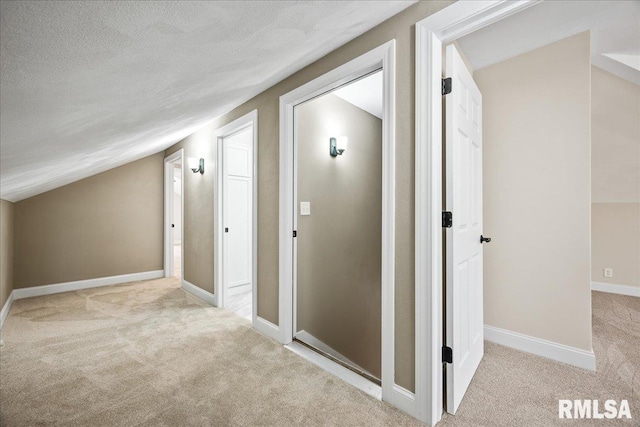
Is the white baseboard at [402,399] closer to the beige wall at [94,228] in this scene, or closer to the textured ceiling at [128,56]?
the textured ceiling at [128,56]

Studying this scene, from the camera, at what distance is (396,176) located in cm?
161

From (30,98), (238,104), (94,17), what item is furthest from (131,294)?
(94,17)

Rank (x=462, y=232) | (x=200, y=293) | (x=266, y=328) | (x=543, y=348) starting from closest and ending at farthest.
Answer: (x=462, y=232) < (x=543, y=348) < (x=266, y=328) < (x=200, y=293)

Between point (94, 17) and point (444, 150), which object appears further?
point (444, 150)

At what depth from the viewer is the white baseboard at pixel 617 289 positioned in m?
3.61

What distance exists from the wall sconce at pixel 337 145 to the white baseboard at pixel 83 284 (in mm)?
3788

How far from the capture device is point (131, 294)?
3.84 metres

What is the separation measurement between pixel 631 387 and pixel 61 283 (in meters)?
5.98

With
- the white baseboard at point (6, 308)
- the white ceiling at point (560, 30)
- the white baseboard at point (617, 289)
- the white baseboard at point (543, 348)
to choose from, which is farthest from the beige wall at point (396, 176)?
the white baseboard at point (617, 289)

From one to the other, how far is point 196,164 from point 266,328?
7.87 feet

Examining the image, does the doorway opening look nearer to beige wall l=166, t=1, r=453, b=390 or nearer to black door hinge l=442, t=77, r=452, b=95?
beige wall l=166, t=1, r=453, b=390

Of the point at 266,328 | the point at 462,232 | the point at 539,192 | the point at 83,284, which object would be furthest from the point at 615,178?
the point at 83,284

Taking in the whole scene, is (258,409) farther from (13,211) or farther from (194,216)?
(13,211)

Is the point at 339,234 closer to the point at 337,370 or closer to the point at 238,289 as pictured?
the point at 337,370
